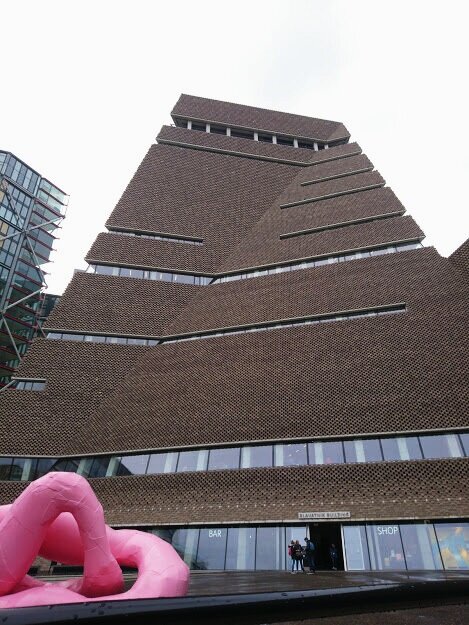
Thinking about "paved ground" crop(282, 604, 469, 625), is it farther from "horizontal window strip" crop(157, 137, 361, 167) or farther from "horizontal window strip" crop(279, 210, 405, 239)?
"horizontal window strip" crop(157, 137, 361, 167)

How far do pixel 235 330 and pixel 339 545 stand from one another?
43.3 feet

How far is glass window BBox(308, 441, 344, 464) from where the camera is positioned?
19.4 metres

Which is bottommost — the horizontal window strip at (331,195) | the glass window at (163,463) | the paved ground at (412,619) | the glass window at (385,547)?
the paved ground at (412,619)

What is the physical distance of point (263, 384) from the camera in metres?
22.8

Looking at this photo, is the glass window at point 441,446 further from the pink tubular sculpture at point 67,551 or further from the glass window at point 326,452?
the pink tubular sculpture at point 67,551

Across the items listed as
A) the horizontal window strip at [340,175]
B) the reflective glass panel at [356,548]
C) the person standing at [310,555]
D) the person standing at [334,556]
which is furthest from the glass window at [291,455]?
the horizontal window strip at [340,175]

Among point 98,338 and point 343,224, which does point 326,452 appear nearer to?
point 98,338

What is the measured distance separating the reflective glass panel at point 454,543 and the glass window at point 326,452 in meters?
4.53

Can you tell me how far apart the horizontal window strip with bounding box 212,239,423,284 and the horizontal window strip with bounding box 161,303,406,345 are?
519 cm

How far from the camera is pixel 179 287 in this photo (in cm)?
3053

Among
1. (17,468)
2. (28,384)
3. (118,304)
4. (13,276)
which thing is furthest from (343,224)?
(13,276)

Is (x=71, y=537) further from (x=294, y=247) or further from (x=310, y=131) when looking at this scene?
(x=310, y=131)

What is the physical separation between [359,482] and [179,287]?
1768 cm

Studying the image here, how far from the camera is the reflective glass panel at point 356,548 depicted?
16.6 metres
